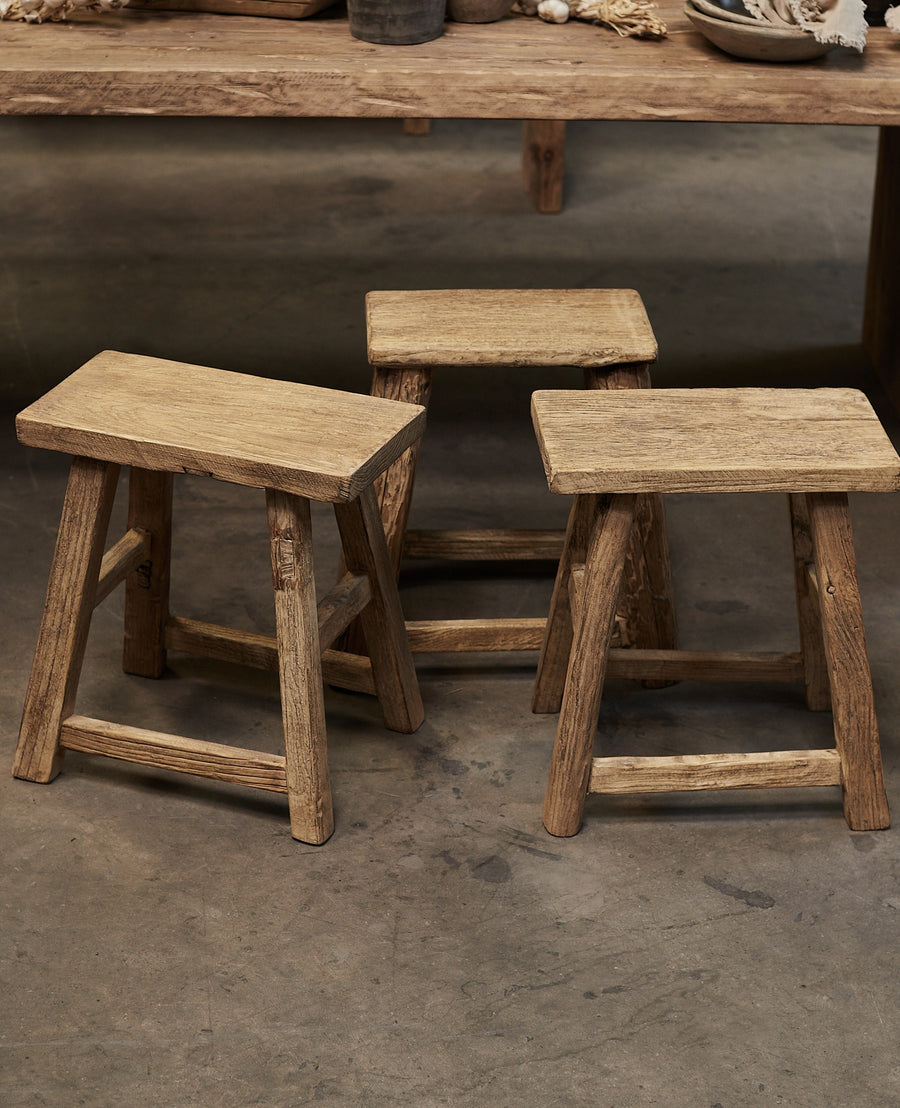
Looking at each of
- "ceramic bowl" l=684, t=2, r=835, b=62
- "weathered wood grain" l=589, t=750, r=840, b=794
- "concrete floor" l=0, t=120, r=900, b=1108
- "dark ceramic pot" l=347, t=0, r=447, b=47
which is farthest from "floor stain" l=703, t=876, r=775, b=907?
"dark ceramic pot" l=347, t=0, r=447, b=47

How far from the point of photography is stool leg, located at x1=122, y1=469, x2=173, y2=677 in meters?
2.06

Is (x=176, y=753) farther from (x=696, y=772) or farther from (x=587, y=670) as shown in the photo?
(x=696, y=772)

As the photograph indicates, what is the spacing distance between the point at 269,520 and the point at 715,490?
0.58 m

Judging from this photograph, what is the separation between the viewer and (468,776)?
201cm

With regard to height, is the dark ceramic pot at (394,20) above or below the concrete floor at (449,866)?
above

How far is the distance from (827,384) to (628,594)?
4.46 feet

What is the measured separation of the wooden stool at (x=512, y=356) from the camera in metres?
2.00

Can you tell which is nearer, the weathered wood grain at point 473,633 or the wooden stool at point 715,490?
the wooden stool at point 715,490

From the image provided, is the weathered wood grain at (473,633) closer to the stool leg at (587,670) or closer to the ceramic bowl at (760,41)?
the stool leg at (587,670)

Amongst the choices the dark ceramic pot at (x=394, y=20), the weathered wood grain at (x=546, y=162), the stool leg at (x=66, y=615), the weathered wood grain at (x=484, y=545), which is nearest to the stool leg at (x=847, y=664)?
the weathered wood grain at (x=484, y=545)

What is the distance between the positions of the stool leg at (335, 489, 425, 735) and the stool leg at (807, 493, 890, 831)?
0.63 m

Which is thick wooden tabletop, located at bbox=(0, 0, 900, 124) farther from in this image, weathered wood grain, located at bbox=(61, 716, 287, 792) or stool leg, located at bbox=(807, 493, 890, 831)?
weathered wood grain, located at bbox=(61, 716, 287, 792)

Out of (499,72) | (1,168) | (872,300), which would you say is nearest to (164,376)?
(499,72)

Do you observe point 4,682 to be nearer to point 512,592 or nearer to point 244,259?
point 512,592
